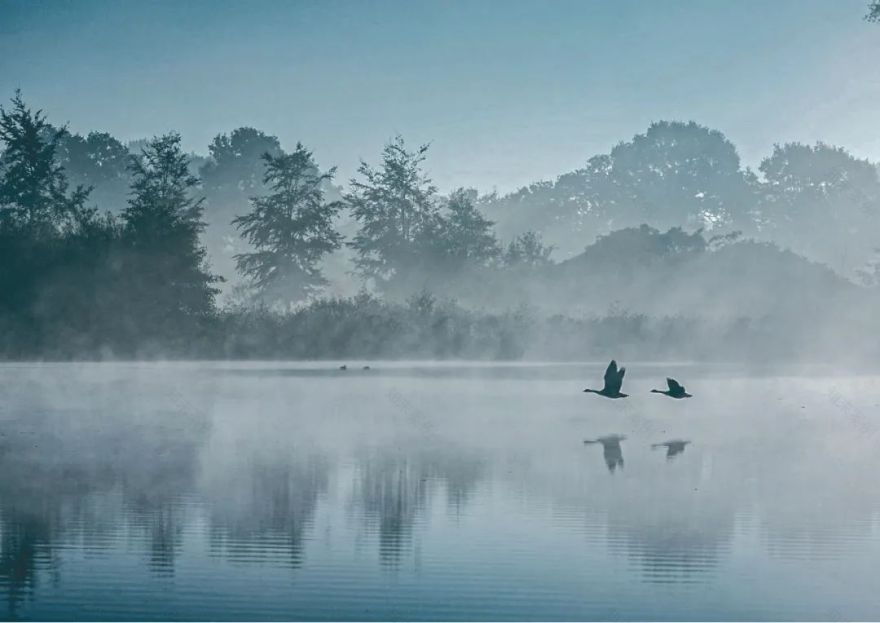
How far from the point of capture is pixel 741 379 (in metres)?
36.7

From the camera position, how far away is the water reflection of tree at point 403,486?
35.3 ft

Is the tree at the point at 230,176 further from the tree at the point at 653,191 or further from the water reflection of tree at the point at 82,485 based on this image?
the water reflection of tree at the point at 82,485

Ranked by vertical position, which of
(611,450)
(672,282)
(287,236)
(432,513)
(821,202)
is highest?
(821,202)

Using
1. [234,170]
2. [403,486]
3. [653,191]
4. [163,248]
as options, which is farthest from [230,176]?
[403,486]

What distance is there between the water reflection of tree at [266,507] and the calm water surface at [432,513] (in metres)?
0.04

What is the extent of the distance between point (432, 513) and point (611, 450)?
6.35 m

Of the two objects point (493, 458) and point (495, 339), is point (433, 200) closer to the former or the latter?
point (495, 339)

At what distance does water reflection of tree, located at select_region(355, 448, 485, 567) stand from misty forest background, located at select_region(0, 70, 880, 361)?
29.6m

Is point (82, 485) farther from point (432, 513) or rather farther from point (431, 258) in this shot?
point (431, 258)

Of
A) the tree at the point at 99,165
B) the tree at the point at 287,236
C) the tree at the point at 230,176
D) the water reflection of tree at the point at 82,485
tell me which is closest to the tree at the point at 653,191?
the tree at the point at 230,176

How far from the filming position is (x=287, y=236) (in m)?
59.4

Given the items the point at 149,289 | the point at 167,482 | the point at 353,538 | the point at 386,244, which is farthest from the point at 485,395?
the point at 386,244

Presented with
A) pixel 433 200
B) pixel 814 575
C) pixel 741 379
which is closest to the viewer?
pixel 814 575

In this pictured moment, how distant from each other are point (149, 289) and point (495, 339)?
523 inches
